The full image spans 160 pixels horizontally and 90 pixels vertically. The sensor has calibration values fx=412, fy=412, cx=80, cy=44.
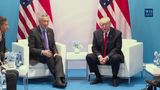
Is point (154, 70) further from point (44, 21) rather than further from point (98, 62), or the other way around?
point (44, 21)

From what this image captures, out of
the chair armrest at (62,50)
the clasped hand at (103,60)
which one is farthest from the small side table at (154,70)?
the chair armrest at (62,50)

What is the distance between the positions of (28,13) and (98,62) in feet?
6.07

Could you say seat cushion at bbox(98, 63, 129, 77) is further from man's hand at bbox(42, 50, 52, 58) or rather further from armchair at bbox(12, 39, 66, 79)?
man's hand at bbox(42, 50, 52, 58)

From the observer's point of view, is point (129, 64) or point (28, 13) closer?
point (129, 64)

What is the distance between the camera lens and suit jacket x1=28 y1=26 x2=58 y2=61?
23.1 ft

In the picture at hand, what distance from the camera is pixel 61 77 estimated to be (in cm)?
689

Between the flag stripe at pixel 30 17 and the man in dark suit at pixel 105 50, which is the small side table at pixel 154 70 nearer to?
the man in dark suit at pixel 105 50

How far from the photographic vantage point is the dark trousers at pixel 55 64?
6.91m

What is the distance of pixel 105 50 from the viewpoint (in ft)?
23.3

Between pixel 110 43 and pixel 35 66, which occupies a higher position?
pixel 110 43

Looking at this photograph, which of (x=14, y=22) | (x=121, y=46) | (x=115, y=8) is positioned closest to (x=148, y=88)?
(x=121, y=46)

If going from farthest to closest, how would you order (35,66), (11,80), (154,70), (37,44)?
(37,44)
(35,66)
(154,70)
(11,80)

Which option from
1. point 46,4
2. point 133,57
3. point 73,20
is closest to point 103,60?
point 133,57

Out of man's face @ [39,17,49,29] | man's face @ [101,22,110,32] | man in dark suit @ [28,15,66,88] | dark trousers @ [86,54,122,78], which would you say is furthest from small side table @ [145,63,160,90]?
man's face @ [39,17,49,29]
